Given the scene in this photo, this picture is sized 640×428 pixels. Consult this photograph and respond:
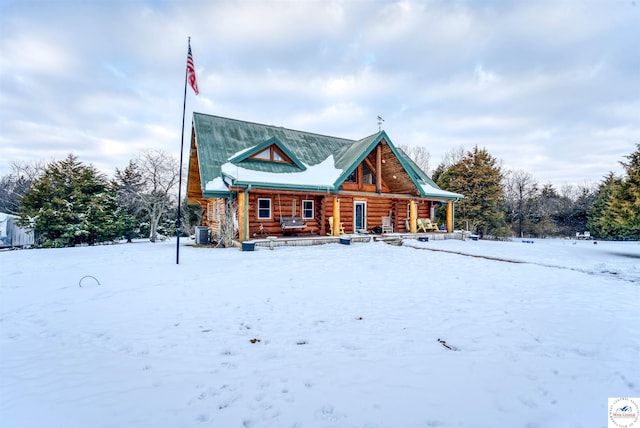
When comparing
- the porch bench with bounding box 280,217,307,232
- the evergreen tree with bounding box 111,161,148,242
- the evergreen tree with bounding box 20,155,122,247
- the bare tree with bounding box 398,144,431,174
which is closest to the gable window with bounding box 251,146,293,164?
the porch bench with bounding box 280,217,307,232

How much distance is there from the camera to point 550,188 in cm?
3750

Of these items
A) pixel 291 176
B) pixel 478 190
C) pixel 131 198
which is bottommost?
pixel 131 198

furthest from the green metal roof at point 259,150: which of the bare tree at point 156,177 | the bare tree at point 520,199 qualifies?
the bare tree at point 520,199

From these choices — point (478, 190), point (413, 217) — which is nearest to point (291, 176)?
point (413, 217)

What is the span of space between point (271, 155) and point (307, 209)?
3.83m

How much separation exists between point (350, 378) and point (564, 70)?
18237mm

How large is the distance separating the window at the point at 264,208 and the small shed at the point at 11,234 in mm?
23610

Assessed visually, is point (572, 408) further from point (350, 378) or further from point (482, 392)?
point (350, 378)

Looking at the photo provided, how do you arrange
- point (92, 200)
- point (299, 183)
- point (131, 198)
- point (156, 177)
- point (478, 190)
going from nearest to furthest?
point (299, 183) → point (92, 200) → point (156, 177) → point (131, 198) → point (478, 190)

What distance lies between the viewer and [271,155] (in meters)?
15.5

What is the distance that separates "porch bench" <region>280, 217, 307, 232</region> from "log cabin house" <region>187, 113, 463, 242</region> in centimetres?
5

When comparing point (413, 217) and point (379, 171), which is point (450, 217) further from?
point (379, 171)

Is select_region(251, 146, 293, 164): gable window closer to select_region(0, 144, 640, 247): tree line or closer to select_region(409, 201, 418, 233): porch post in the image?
select_region(409, 201, 418, 233): porch post

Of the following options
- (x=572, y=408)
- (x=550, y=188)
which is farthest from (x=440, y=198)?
(x=550, y=188)
